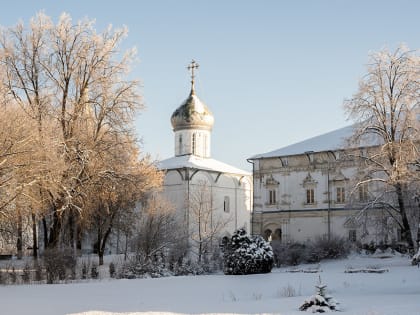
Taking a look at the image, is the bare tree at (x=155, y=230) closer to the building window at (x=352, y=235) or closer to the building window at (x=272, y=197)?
the building window at (x=272, y=197)

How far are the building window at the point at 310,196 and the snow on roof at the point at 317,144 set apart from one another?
2.70 metres

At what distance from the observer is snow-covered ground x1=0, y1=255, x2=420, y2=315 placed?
51.6 feet

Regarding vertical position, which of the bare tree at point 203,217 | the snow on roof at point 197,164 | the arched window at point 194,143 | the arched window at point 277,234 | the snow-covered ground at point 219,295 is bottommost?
the snow-covered ground at point 219,295

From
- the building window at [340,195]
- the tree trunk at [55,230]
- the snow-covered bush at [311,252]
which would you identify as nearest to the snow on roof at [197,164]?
the building window at [340,195]

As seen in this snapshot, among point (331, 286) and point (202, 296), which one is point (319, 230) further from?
point (202, 296)

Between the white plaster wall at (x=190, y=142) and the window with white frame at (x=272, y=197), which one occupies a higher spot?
the white plaster wall at (x=190, y=142)

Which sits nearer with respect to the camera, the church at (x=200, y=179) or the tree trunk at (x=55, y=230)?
the tree trunk at (x=55, y=230)

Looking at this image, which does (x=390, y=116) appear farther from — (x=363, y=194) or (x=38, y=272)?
(x=38, y=272)

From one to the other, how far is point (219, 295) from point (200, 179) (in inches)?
1174

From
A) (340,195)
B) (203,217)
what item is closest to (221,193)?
(203,217)

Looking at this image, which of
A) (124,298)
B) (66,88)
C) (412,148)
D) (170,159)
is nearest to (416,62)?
(412,148)

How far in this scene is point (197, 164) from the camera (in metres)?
Answer: 49.9

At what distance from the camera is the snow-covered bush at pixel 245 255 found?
85.5 feet

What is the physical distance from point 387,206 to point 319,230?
34.1ft
